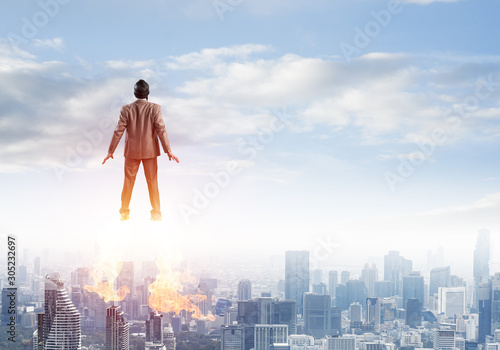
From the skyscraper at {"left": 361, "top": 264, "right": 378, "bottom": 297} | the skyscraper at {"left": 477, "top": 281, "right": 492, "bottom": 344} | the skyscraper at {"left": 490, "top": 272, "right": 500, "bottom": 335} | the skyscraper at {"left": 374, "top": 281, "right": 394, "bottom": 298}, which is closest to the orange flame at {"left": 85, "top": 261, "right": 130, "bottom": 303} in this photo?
the skyscraper at {"left": 477, "top": 281, "right": 492, "bottom": 344}

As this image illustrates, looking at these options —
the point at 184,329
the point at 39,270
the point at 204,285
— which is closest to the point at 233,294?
the point at 204,285

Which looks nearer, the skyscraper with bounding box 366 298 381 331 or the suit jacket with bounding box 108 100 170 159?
the suit jacket with bounding box 108 100 170 159

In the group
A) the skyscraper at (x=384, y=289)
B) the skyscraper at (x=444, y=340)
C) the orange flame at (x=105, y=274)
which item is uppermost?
the orange flame at (x=105, y=274)

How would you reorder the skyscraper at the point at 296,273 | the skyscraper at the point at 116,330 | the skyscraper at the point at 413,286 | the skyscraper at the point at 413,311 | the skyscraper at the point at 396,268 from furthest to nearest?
1. the skyscraper at the point at 396,268
2. the skyscraper at the point at 413,286
3. the skyscraper at the point at 413,311
4. the skyscraper at the point at 296,273
5. the skyscraper at the point at 116,330

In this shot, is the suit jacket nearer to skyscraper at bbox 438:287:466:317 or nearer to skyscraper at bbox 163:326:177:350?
skyscraper at bbox 163:326:177:350

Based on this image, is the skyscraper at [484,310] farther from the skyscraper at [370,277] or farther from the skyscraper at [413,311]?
the skyscraper at [370,277]

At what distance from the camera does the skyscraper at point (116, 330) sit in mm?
19875

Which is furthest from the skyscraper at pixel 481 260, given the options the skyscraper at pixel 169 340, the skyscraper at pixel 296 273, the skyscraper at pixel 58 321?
the skyscraper at pixel 58 321

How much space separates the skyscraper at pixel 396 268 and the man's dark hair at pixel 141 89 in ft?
134

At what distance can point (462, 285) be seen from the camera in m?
41.8

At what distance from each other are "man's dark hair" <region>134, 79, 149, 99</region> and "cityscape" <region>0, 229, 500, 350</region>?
30.9 ft

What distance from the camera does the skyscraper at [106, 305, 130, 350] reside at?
65.2 ft

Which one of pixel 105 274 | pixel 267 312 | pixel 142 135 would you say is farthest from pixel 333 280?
pixel 142 135

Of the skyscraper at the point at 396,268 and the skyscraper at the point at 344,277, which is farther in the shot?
the skyscraper at the point at 396,268
